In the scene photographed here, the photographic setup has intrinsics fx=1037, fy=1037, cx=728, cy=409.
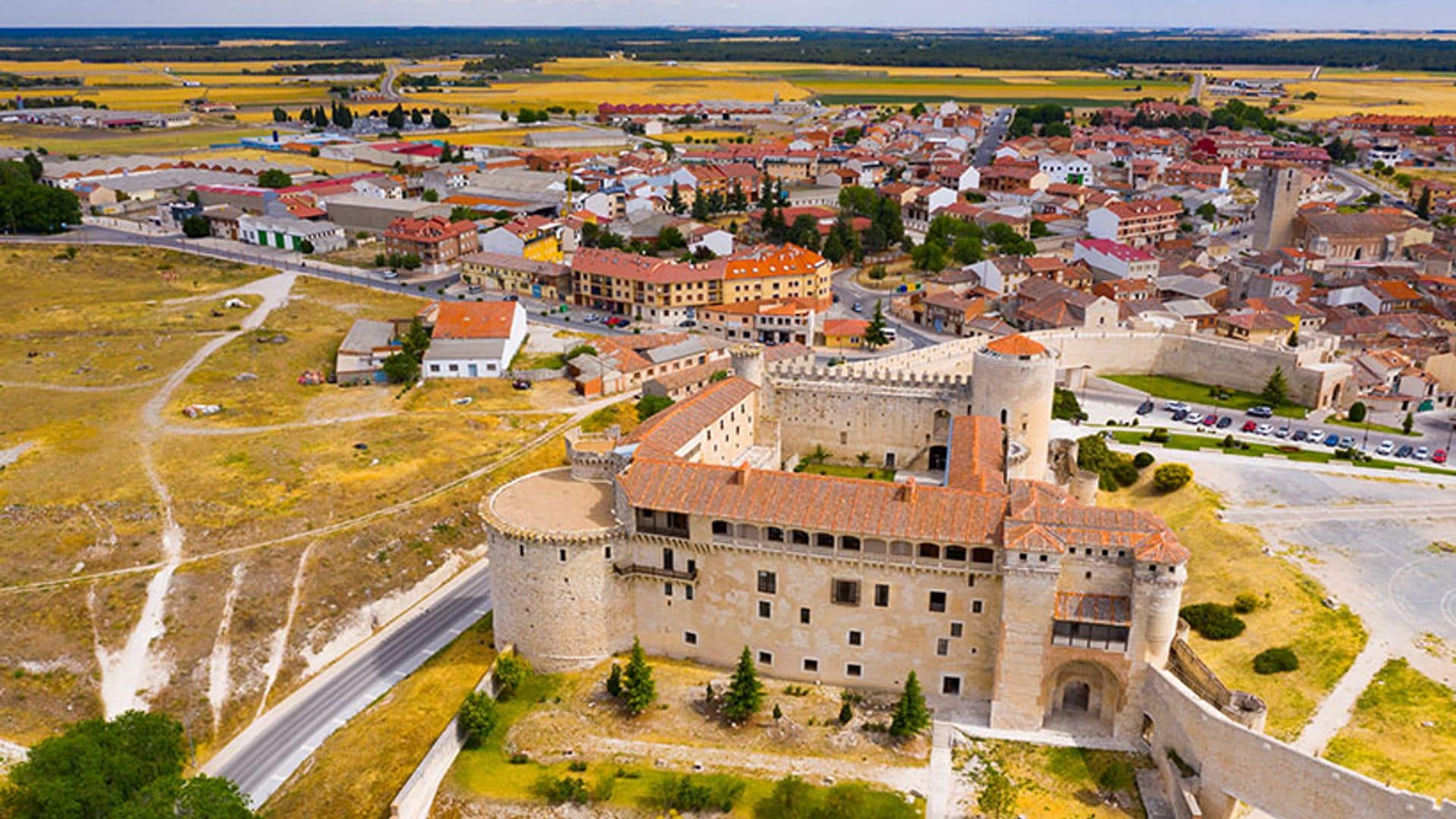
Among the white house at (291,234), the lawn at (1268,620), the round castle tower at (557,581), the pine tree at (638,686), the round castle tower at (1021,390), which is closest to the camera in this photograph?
the lawn at (1268,620)

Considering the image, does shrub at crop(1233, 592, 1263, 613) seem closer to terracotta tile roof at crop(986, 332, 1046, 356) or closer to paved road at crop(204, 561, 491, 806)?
terracotta tile roof at crop(986, 332, 1046, 356)

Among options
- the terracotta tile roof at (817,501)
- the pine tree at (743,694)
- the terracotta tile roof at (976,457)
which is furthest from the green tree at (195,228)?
the pine tree at (743,694)

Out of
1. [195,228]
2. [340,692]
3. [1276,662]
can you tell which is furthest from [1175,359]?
[195,228]

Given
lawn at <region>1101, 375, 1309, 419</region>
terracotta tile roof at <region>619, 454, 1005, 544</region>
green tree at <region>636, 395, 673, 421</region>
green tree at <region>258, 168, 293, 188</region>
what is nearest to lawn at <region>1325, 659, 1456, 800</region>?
terracotta tile roof at <region>619, 454, 1005, 544</region>

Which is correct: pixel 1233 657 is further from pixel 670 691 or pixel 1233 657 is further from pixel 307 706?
pixel 307 706

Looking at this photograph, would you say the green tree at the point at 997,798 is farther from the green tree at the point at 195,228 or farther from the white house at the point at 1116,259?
the green tree at the point at 195,228

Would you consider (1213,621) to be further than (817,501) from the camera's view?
Yes

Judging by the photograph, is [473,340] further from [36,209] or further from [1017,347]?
[36,209]

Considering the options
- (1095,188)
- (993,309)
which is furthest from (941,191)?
(993,309)
